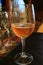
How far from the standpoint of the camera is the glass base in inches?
26.3

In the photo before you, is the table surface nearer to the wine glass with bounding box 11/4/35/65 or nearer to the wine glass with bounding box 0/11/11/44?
the wine glass with bounding box 11/4/35/65

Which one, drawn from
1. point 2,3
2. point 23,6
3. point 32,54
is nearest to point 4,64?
point 32,54

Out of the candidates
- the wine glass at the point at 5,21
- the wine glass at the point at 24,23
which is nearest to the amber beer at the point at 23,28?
the wine glass at the point at 24,23

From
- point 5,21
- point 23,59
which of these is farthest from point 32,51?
point 5,21

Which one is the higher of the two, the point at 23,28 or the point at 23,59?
the point at 23,28

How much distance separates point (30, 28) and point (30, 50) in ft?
0.40

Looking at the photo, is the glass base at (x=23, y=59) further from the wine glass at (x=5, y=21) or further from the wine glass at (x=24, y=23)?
the wine glass at (x=5, y=21)

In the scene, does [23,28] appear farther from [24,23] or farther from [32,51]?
[32,51]

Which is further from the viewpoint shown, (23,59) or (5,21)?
(5,21)

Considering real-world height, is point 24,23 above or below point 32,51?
above

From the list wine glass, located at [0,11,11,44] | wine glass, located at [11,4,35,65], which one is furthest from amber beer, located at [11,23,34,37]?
wine glass, located at [0,11,11,44]

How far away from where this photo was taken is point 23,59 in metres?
0.70

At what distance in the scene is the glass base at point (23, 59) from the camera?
669 millimetres

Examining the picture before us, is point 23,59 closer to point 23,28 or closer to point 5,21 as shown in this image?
point 23,28
